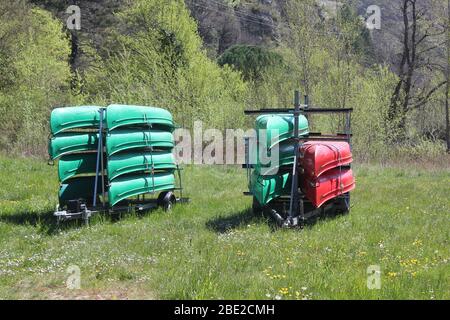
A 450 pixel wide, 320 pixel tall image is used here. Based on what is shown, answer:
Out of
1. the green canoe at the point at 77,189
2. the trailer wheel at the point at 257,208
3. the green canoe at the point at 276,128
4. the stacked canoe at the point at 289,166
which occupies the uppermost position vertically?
the green canoe at the point at 276,128

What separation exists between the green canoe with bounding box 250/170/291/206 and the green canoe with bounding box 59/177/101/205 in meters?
3.23

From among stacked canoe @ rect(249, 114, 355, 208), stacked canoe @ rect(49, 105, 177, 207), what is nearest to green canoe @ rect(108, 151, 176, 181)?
stacked canoe @ rect(49, 105, 177, 207)

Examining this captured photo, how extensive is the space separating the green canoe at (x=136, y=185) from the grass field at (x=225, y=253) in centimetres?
43

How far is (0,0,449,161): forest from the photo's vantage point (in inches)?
A: 922

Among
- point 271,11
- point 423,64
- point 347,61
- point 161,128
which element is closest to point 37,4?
point 347,61

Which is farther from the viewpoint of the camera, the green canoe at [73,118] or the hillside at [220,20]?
the hillside at [220,20]

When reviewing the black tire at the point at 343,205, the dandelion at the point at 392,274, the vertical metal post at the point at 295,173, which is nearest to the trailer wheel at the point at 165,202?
the vertical metal post at the point at 295,173

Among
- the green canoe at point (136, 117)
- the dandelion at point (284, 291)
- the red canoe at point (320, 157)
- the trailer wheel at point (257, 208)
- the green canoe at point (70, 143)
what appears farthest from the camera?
the trailer wheel at point (257, 208)

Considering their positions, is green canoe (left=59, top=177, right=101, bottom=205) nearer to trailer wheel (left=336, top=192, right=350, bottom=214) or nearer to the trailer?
the trailer

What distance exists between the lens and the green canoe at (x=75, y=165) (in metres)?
9.26

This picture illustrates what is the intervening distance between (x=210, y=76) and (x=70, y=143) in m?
19.2

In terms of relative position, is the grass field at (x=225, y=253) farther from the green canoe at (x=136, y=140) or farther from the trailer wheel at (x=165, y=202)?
the green canoe at (x=136, y=140)

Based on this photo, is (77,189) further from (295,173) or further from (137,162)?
(295,173)

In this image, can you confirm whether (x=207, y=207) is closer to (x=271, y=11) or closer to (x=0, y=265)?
(x=0, y=265)
